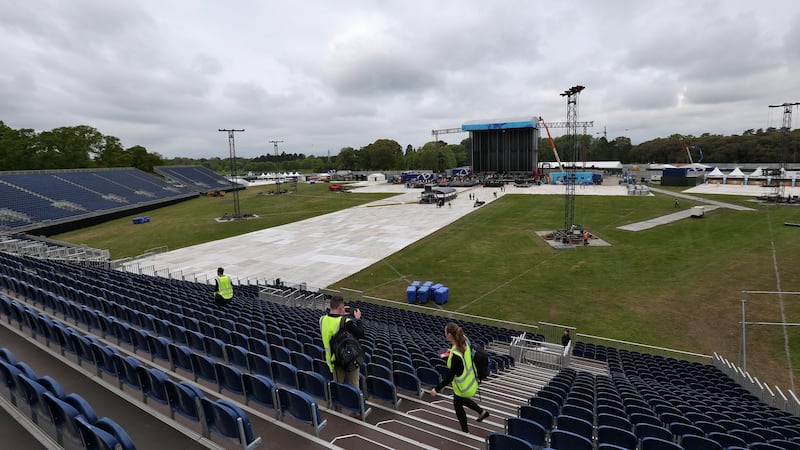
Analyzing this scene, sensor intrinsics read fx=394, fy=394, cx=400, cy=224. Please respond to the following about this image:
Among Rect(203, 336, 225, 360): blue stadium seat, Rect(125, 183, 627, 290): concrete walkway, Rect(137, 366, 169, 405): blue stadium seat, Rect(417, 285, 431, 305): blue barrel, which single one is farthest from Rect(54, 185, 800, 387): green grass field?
Rect(137, 366, 169, 405): blue stadium seat

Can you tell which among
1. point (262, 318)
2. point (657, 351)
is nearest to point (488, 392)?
point (262, 318)

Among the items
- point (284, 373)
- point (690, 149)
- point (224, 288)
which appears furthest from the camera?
point (690, 149)

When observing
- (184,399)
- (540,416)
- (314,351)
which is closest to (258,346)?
(314,351)

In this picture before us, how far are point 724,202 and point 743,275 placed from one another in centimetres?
4257

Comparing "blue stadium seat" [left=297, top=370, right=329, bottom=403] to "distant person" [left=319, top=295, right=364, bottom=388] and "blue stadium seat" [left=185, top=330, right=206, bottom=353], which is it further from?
"blue stadium seat" [left=185, top=330, right=206, bottom=353]

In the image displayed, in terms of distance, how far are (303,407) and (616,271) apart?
2869cm

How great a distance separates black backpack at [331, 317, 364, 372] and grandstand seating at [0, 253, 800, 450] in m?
0.50

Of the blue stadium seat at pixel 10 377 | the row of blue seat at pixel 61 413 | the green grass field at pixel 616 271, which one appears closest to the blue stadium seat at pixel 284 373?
the row of blue seat at pixel 61 413

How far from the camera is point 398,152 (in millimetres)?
191500

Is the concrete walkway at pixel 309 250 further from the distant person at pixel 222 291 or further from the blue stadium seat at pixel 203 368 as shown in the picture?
the blue stadium seat at pixel 203 368

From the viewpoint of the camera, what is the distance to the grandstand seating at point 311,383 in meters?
5.91

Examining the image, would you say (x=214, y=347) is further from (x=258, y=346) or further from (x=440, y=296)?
(x=440, y=296)

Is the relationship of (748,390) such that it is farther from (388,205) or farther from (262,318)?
(388,205)

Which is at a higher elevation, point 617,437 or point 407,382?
point 617,437
